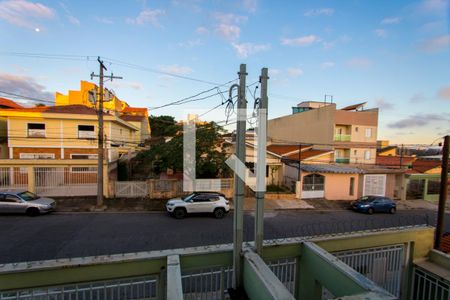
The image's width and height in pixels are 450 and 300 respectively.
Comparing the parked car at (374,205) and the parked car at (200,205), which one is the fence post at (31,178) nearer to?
the parked car at (200,205)

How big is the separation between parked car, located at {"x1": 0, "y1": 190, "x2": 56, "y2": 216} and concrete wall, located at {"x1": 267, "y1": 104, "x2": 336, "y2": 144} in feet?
56.3

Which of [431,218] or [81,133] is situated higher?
[81,133]

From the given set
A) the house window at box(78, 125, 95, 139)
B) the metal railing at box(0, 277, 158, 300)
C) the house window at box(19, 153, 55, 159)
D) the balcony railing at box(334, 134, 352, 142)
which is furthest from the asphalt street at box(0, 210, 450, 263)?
the balcony railing at box(334, 134, 352, 142)

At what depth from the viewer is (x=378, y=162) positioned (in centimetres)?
2431

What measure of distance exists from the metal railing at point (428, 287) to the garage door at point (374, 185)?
14534mm

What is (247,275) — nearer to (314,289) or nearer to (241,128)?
(314,289)

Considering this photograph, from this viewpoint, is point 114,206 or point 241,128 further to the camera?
point 114,206

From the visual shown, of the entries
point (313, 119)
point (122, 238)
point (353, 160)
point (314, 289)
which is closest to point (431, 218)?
point (353, 160)

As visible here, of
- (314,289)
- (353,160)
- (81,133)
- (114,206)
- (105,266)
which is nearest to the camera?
(105,266)

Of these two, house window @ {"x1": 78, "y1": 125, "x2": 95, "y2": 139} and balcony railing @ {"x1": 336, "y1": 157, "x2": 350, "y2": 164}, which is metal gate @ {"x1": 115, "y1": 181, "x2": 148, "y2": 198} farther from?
balcony railing @ {"x1": 336, "y1": 157, "x2": 350, "y2": 164}

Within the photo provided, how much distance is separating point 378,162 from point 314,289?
25.6 m

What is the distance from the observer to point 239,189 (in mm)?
3471

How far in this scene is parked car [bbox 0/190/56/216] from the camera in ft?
37.1

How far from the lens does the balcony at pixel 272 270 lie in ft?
9.74
